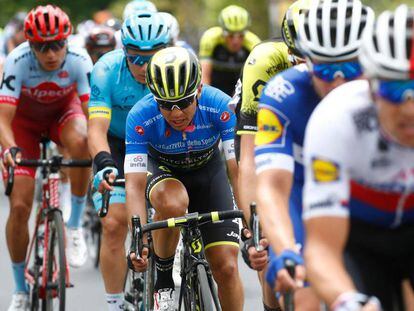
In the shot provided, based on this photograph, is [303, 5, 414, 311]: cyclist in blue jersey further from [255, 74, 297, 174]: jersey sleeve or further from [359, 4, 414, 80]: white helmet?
[255, 74, 297, 174]: jersey sleeve

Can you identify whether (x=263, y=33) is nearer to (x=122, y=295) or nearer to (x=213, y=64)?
(x=213, y=64)

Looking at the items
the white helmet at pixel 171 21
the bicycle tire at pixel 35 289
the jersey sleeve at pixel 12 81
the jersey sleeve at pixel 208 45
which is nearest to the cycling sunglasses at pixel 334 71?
the white helmet at pixel 171 21

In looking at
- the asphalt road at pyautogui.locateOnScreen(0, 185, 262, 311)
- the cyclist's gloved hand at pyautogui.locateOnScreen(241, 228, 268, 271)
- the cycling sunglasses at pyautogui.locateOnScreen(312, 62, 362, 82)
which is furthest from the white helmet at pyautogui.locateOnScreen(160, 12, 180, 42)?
the cycling sunglasses at pyautogui.locateOnScreen(312, 62, 362, 82)

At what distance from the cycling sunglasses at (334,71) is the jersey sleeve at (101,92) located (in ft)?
Result: 11.4

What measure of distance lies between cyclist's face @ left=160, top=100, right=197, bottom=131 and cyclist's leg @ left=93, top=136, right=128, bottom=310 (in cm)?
142

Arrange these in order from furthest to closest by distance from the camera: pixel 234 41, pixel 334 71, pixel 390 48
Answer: pixel 234 41, pixel 334 71, pixel 390 48

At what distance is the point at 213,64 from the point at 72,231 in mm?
5746

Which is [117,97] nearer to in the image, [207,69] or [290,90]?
[290,90]

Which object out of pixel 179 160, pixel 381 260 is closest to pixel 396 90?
pixel 381 260

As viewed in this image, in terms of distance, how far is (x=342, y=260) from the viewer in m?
4.85

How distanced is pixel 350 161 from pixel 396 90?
352 millimetres

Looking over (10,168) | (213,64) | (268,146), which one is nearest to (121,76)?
(10,168)

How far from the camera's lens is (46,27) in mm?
Result: 9555

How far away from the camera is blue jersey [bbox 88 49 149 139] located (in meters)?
8.89
